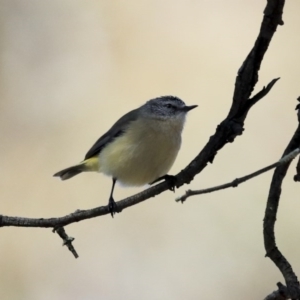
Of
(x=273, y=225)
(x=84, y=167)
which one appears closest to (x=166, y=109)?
(x=84, y=167)

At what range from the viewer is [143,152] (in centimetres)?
121

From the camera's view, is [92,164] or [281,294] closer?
[281,294]

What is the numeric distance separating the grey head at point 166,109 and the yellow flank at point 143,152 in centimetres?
2

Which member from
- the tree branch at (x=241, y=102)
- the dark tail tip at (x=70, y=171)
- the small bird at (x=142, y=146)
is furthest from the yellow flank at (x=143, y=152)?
the tree branch at (x=241, y=102)

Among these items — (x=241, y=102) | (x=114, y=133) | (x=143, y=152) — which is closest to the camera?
(x=241, y=102)

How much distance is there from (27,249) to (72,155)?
1.08 ft

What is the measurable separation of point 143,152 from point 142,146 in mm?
19

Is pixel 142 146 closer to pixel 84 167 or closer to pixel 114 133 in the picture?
pixel 114 133

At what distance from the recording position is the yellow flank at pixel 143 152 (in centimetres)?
119

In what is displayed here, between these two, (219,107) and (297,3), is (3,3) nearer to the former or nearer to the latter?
(219,107)

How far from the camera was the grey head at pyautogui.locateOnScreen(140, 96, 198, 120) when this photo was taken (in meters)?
1.33

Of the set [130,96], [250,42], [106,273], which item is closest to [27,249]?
[106,273]

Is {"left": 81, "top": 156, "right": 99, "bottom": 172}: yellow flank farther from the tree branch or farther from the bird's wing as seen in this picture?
the tree branch

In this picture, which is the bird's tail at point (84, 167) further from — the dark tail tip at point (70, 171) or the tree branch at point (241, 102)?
the tree branch at point (241, 102)
